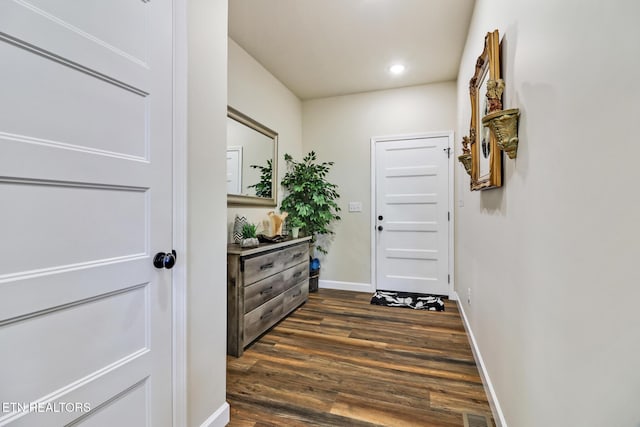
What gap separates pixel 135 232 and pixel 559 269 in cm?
139

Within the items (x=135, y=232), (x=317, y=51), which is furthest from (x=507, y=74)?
(x=317, y=51)

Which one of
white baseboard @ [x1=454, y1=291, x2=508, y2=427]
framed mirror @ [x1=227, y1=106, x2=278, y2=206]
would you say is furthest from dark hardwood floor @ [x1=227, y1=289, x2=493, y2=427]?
framed mirror @ [x1=227, y1=106, x2=278, y2=206]

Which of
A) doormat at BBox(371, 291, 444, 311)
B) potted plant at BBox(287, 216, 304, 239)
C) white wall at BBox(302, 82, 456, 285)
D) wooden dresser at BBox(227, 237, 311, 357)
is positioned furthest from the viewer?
white wall at BBox(302, 82, 456, 285)

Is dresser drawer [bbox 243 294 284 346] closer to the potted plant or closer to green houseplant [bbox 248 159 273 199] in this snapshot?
the potted plant

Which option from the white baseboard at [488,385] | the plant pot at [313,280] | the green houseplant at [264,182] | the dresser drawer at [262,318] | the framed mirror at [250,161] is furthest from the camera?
the plant pot at [313,280]

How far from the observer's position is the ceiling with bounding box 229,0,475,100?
239 centimetres

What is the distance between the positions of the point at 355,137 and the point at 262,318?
108 inches

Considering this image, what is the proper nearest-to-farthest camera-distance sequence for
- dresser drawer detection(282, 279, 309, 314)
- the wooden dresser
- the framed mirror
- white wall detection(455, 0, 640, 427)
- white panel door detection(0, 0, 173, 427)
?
white wall detection(455, 0, 640, 427) < white panel door detection(0, 0, 173, 427) < the wooden dresser < the framed mirror < dresser drawer detection(282, 279, 309, 314)

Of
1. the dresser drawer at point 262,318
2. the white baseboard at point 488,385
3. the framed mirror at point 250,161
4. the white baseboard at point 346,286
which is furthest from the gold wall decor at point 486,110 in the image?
the white baseboard at point 346,286

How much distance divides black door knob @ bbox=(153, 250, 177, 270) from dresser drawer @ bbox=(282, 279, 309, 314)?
1.93 m

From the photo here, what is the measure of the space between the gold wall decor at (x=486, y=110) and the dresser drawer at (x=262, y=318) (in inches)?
77.7

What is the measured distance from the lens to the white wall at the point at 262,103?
9.57 feet

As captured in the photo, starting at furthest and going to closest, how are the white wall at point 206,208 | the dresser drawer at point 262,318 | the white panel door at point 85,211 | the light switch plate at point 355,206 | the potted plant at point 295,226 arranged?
the light switch plate at point 355,206 < the potted plant at point 295,226 < the dresser drawer at point 262,318 < the white wall at point 206,208 < the white panel door at point 85,211

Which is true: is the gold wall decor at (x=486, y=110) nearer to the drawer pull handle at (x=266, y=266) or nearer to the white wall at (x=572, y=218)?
the white wall at (x=572, y=218)
